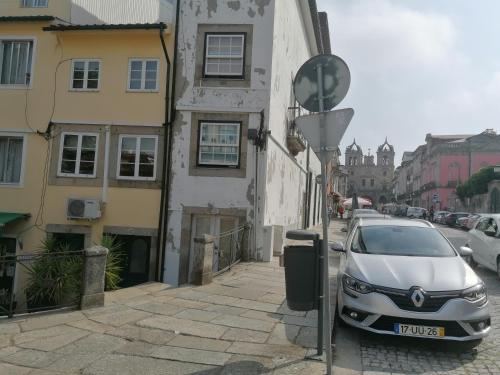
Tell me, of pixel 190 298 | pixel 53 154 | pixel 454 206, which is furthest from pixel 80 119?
pixel 454 206

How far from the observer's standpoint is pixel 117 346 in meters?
5.04

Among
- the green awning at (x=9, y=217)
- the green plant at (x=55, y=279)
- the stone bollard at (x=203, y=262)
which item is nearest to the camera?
the green plant at (x=55, y=279)

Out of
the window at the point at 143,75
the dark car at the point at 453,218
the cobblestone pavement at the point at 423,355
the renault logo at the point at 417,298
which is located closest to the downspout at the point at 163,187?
the window at the point at 143,75

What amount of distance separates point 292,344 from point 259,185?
297 inches

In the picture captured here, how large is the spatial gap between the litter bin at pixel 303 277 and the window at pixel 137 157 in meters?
9.14

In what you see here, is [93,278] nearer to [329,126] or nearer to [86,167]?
[329,126]

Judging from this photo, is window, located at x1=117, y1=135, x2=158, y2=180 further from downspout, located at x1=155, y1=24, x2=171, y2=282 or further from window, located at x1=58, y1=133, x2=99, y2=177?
window, located at x1=58, y1=133, x2=99, y2=177

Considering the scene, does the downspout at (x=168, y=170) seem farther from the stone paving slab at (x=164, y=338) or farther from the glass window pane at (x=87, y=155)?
the stone paving slab at (x=164, y=338)

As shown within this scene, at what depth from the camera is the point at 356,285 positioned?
570cm

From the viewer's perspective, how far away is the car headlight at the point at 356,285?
5551mm

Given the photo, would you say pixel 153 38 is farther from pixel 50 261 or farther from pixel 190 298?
pixel 190 298

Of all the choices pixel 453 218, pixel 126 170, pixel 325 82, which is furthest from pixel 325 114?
pixel 453 218

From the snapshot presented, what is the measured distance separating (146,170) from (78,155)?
2341 mm

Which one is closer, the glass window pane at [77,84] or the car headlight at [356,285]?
the car headlight at [356,285]
